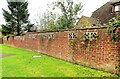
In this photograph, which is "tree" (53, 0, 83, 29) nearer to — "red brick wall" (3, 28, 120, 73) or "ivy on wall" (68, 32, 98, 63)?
"red brick wall" (3, 28, 120, 73)

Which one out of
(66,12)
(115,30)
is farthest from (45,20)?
(115,30)

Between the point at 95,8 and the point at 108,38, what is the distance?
2441 cm

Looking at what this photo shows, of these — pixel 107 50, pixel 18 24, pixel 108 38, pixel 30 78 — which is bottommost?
pixel 30 78

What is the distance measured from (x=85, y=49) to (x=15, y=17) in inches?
1248

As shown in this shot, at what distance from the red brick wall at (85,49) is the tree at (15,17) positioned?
80.2ft

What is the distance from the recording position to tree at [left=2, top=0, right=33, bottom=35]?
3816cm

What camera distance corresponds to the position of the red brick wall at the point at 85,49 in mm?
7477

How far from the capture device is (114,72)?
7.18 meters

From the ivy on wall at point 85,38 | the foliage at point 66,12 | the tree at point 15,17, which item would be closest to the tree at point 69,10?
the foliage at point 66,12

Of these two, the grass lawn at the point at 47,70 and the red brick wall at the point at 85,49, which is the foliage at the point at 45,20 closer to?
the red brick wall at the point at 85,49

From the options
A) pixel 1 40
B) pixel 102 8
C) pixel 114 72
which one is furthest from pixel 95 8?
pixel 114 72

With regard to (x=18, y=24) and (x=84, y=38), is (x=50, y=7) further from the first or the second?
(x=84, y=38)

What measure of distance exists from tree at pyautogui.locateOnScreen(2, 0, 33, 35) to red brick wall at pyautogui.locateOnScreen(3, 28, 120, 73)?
2445cm

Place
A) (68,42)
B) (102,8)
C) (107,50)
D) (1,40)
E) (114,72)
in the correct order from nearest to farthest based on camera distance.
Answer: (114,72), (107,50), (68,42), (102,8), (1,40)
